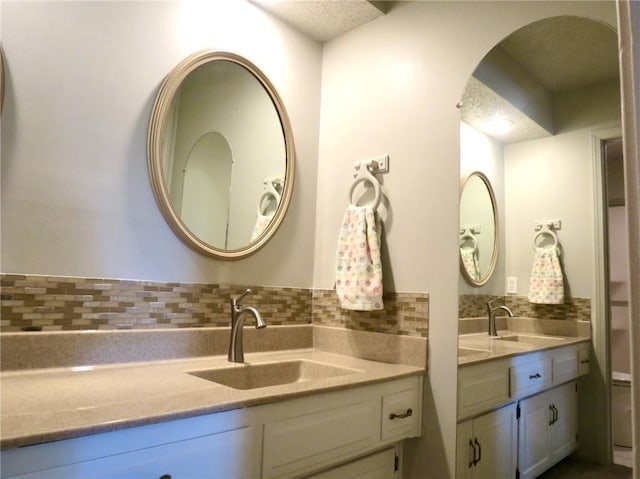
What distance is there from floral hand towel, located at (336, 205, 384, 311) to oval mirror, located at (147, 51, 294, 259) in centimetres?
31

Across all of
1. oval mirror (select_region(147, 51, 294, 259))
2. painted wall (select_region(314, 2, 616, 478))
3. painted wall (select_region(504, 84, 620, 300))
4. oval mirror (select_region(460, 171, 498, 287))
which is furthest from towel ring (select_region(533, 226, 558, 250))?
oval mirror (select_region(147, 51, 294, 259))

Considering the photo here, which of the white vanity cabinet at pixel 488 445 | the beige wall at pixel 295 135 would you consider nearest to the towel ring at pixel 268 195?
the beige wall at pixel 295 135

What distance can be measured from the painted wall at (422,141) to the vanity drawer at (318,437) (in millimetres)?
315

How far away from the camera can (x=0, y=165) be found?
1200mm

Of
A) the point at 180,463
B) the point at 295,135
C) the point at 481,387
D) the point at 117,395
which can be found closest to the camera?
the point at 180,463

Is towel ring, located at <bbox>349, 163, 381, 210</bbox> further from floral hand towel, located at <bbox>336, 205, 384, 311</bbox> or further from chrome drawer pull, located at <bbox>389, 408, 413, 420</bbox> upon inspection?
chrome drawer pull, located at <bbox>389, 408, 413, 420</bbox>

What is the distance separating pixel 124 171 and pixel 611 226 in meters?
1.46

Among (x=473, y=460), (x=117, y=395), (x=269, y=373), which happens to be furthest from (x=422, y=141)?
(x=117, y=395)

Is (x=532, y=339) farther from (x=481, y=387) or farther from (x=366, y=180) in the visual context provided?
(x=366, y=180)

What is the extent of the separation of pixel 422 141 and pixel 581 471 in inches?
46.5

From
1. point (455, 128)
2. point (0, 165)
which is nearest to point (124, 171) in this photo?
point (0, 165)

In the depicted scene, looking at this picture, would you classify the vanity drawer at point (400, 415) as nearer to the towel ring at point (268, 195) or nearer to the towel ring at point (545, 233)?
the towel ring at point (545, 233)

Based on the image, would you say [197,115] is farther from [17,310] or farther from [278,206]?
[17,310]

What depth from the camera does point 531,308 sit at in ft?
4.58
